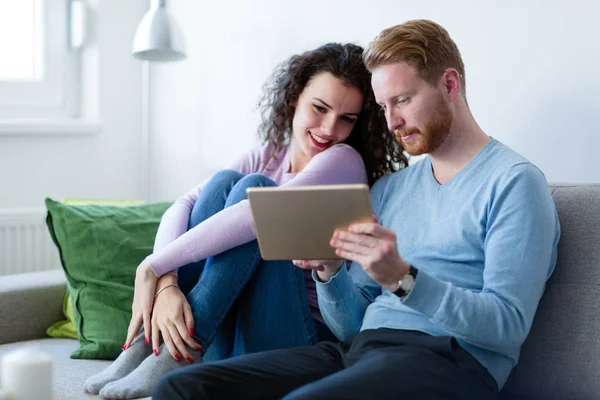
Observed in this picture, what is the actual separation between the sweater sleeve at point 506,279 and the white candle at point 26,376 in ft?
1.88

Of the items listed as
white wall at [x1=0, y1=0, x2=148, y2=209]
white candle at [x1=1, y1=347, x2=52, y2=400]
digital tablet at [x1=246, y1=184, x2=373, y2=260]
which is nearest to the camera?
white candle at [x1=1, y1=347, x2=52, y2=400]

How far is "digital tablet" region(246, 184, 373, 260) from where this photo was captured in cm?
129

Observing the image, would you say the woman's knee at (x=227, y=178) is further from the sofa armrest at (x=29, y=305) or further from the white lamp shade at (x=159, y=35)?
the white lamp shade at (x=159, y=35)

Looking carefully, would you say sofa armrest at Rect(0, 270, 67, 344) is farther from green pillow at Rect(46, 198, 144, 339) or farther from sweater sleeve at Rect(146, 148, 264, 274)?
sweater sleeve at Rect(146, 148, 264, 274)

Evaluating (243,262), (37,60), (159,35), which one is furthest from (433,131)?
(37,60)

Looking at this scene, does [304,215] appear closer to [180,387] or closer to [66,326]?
[180,387]

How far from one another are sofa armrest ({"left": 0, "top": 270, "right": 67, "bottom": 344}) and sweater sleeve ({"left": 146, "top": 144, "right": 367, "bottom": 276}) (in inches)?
21.0

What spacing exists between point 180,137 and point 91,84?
399mm

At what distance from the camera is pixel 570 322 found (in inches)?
60.7

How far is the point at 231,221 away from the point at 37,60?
69.9 inches

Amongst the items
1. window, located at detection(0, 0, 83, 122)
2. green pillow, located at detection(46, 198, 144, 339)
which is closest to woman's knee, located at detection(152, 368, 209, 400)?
green pillow, located at detection(46, 198, 144, 339)

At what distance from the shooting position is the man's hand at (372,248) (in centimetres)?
132

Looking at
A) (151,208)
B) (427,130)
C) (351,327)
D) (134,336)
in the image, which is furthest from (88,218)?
(427,130)

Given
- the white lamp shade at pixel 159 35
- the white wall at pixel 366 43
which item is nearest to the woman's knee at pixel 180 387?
the white wall at pixel 366 43
